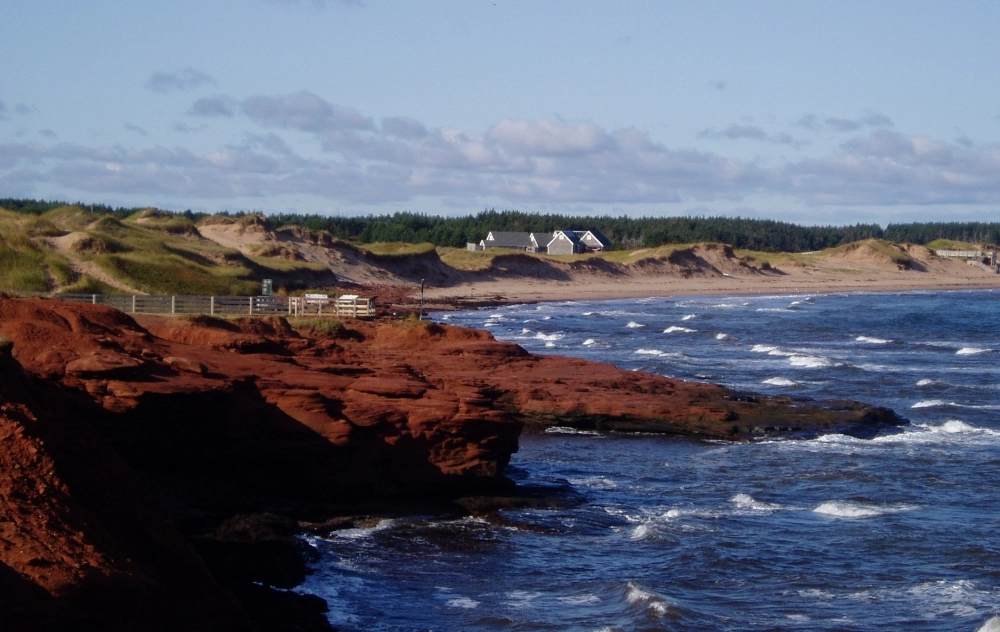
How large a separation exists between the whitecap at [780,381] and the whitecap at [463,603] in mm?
22695

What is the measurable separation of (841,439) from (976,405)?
28.2ft

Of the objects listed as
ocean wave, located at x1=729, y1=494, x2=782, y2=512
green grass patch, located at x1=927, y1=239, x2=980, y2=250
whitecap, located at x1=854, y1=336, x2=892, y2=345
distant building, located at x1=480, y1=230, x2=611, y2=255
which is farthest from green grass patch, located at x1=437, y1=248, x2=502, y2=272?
green grass patch, located at x1=927, y1=239, x2=980, y2=250

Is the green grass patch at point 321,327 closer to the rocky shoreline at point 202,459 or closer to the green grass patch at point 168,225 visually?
the rocky shoreline at point 202,459

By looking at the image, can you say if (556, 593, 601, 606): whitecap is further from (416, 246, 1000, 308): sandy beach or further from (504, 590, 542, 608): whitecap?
(416, 246, 1000, 308): sandy beach

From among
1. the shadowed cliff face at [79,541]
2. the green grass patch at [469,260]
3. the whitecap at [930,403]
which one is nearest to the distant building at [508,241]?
the green grass patch at [469,260]

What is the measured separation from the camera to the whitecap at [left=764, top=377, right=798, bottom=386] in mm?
33719

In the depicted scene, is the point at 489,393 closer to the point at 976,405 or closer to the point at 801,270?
the point at 976,405

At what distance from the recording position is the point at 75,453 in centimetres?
966

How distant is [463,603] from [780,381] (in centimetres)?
2354

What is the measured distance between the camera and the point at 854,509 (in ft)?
59.1

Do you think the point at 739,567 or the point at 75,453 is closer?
the point at 75,453

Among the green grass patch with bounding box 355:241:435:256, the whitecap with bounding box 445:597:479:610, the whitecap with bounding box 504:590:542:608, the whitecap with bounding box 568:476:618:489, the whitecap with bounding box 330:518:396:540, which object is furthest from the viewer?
the green grass patch with bounding box 355:241:435:256

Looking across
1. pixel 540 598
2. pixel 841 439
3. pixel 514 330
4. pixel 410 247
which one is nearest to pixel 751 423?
pixel 841 439

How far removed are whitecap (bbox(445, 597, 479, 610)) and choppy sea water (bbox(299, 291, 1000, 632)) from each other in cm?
4
